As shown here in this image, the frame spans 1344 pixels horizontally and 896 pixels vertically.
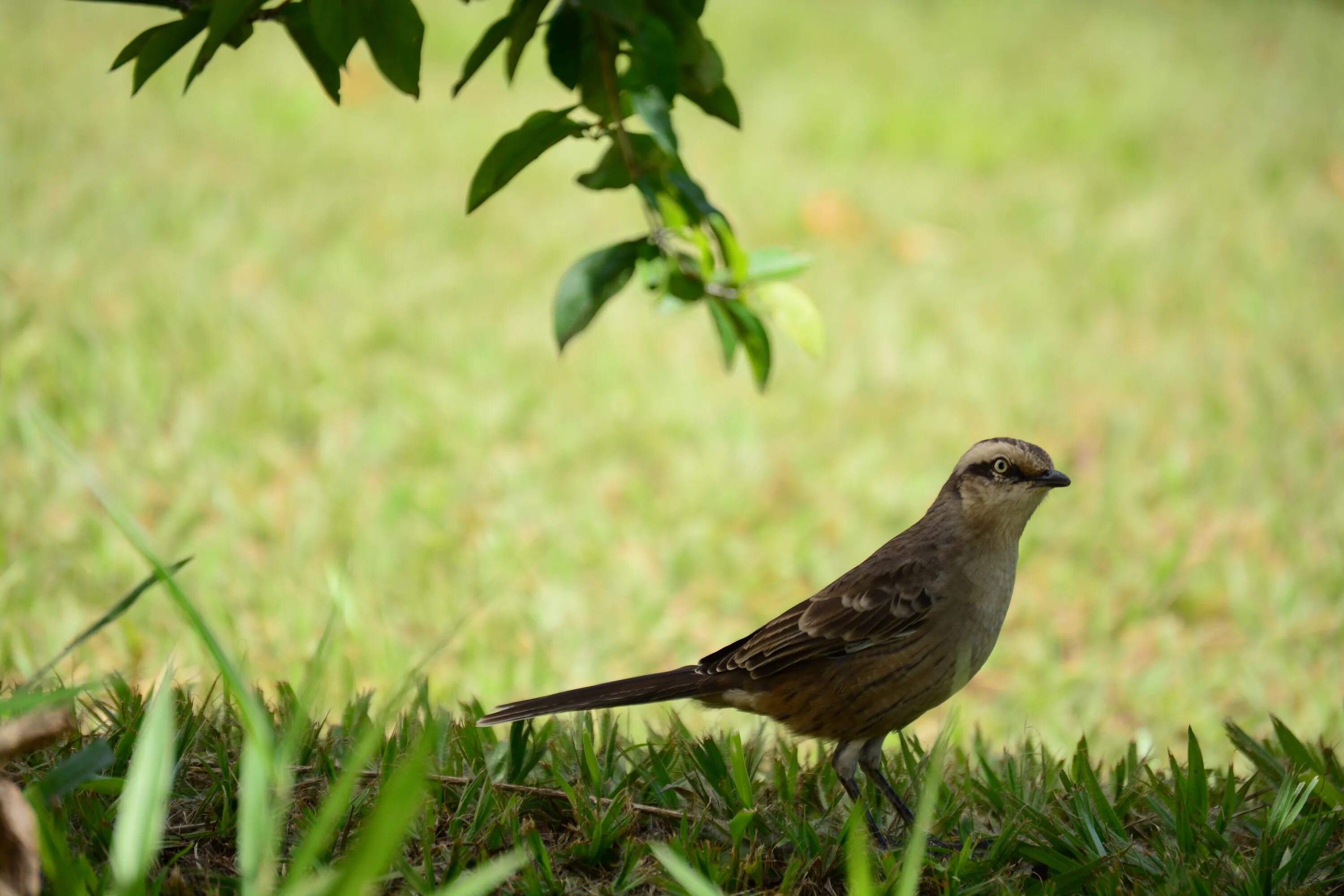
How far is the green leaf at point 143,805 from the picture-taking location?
177cm

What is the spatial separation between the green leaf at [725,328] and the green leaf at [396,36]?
2.57 ft

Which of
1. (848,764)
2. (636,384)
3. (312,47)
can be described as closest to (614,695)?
(848,764)

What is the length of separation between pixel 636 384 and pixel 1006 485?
3846 millimetres

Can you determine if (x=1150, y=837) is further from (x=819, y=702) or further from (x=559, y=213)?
(x=559, y=213)

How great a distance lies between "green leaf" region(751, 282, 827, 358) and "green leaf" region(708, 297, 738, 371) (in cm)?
9

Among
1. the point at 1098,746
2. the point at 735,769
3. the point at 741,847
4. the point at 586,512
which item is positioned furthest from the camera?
the point at 586,512

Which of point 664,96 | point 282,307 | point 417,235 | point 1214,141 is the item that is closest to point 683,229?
point 664,96

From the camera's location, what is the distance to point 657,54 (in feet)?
7.68

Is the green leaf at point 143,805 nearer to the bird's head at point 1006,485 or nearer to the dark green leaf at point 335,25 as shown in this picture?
the dark green leaf at point 335,25

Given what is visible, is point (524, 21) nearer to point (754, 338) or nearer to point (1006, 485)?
point (754, 338)

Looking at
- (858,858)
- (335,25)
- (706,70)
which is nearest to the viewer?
(858,858)

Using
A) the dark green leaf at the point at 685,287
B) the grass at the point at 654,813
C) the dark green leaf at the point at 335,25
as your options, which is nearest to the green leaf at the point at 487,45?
the dark green leaf at the point at 335,25

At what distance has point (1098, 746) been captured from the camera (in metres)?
4.39

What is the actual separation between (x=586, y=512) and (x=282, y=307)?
7.91 feet
